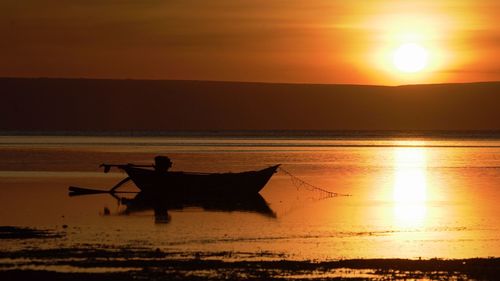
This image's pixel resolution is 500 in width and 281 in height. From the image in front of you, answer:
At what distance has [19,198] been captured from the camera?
32.5 metres

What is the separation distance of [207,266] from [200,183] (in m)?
17.8

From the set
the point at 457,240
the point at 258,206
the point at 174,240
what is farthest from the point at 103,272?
the point at 258,206

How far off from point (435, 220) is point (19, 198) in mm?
13265

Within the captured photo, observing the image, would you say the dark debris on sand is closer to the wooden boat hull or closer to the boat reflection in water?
the boat reflection in water

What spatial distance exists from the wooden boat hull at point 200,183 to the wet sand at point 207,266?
15.5 meters

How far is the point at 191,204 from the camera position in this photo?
3256cm

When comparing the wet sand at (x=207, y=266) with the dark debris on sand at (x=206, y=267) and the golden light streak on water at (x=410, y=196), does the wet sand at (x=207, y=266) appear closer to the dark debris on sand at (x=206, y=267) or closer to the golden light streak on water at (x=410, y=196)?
the dark debris on sand at (x=206, y=267)

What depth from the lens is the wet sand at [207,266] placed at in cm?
1636

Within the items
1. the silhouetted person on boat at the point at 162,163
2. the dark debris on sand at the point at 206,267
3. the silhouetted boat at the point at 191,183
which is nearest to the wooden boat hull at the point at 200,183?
the silhouetted boat at the point at 191,183

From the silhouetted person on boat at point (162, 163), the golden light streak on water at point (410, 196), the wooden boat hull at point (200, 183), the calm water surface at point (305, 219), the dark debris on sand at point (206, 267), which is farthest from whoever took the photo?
the silhouetted person on boat at point (162, 163)

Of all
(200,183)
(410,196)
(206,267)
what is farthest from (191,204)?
(206,267)

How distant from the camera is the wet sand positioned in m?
16.4

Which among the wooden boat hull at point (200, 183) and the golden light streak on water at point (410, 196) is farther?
the wooden boat hull at point (200, 183)

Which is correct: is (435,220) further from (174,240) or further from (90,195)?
(90,195)
